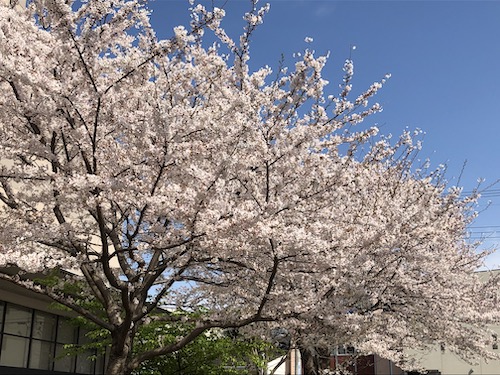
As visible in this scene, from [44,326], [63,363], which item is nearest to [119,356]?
[44,326]

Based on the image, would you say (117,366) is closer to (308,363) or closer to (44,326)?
(308,363)

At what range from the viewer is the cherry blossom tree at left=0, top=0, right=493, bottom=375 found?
26.1 feet

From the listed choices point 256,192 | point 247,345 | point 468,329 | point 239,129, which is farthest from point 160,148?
point 468,329

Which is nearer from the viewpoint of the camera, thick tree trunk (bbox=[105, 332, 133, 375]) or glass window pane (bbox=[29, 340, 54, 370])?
thick tree trunk (bbox=[105, 332, 133, 375])

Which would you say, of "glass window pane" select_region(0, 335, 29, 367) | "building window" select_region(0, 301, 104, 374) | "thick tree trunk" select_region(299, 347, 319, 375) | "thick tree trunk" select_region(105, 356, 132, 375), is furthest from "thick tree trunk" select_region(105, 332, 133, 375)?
"thick tree trunk" select_region(299, 347, 319, 375)

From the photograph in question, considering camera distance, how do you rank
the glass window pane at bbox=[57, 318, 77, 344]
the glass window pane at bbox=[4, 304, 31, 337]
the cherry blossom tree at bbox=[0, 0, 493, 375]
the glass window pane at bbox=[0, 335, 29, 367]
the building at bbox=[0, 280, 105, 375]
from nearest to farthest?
the cherry blossom tree at bbox=[0, 0, 493, 375]
the glass window pane at bbox=[0, 335, 29, 367]
the building at bbox=[0, 280, 105, 375]
the glass window pane at bbox=[4, 304, 31, 337]
the glass window pane at bbox=[57, 318, 77, 344]

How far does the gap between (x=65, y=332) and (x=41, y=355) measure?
1.60m

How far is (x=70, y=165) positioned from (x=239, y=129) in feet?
9.61

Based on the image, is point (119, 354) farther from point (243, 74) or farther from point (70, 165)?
point (243, 74)

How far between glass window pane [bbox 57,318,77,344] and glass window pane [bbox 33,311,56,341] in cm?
29

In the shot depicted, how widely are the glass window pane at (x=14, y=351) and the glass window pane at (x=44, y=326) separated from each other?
2.12ft

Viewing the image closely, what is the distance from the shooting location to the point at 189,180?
8367 mm

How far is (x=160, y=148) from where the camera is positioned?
798cm

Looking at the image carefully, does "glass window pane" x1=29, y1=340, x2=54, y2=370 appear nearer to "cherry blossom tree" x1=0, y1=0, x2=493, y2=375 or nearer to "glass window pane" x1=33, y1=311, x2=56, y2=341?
"glass window pane" x1=33, y1=311, x2=56, y2=341
